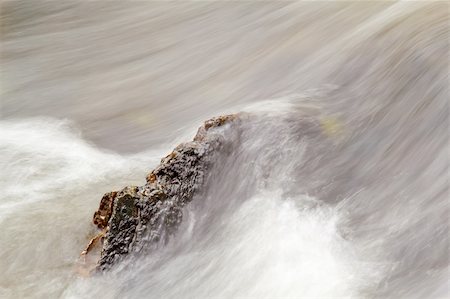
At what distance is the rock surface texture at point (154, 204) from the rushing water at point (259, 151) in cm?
10

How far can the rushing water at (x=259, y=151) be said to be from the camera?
3904 millimetres

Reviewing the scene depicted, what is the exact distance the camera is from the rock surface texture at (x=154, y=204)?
4.18m

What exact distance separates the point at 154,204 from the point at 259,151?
0.90m

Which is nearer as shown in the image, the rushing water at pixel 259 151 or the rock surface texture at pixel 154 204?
the rushing water at pixel 259 151

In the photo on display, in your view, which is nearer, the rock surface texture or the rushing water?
the rushing water

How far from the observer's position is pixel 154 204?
4.26 meters

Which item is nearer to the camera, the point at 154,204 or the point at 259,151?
Result: the point at 154,204

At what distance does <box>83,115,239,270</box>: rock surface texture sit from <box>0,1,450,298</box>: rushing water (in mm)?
96

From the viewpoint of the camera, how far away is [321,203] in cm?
426

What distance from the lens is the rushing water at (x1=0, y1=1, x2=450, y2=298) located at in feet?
12.8

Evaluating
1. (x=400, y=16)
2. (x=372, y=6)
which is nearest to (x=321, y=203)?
(x=400, y=16)

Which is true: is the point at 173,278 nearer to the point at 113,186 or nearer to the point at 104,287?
the point at 104,287

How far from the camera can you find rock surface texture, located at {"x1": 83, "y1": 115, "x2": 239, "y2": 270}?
4.18 m

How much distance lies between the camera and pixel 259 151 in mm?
4676
